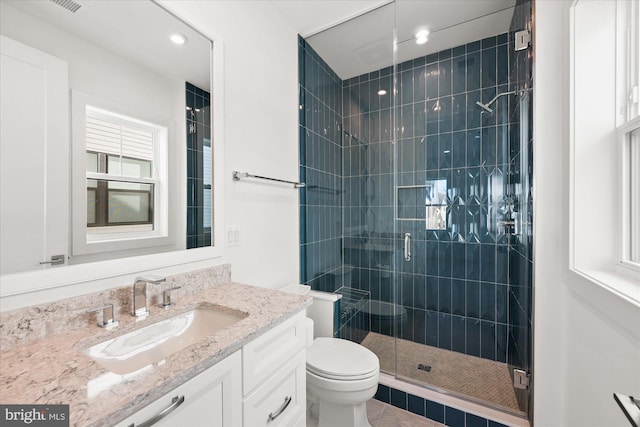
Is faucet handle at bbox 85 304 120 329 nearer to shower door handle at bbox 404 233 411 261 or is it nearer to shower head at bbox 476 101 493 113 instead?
shower door handle at bbox 404 233 411 261

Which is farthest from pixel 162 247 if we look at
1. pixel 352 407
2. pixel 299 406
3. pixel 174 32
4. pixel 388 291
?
pixel 388 291

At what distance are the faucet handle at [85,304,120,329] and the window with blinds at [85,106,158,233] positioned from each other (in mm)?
281

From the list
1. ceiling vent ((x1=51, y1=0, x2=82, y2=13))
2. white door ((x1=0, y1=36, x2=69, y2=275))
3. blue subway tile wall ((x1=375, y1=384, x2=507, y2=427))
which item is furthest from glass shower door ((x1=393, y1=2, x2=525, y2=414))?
white door ((x1=0, y1=36, x2=69, y2=275))

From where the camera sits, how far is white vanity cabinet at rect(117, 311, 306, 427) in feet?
2.07

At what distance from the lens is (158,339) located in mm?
973

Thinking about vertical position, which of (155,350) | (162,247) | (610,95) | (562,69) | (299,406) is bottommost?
(299,406)

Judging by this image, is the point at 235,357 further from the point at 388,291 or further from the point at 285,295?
the point at 388,291

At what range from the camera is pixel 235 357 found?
31.0 inches

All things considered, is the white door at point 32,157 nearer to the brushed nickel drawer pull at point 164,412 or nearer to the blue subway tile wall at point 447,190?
the brushed nickel drawer pull at point 164,412

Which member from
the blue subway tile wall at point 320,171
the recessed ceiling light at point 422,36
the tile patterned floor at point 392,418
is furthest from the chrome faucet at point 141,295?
the recessed ceiling light at point 422,36

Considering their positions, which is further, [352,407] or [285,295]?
[352,407]

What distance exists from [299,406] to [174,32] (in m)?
1.71

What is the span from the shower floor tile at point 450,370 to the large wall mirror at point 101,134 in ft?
5.31

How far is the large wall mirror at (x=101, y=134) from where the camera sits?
32.0 inches
